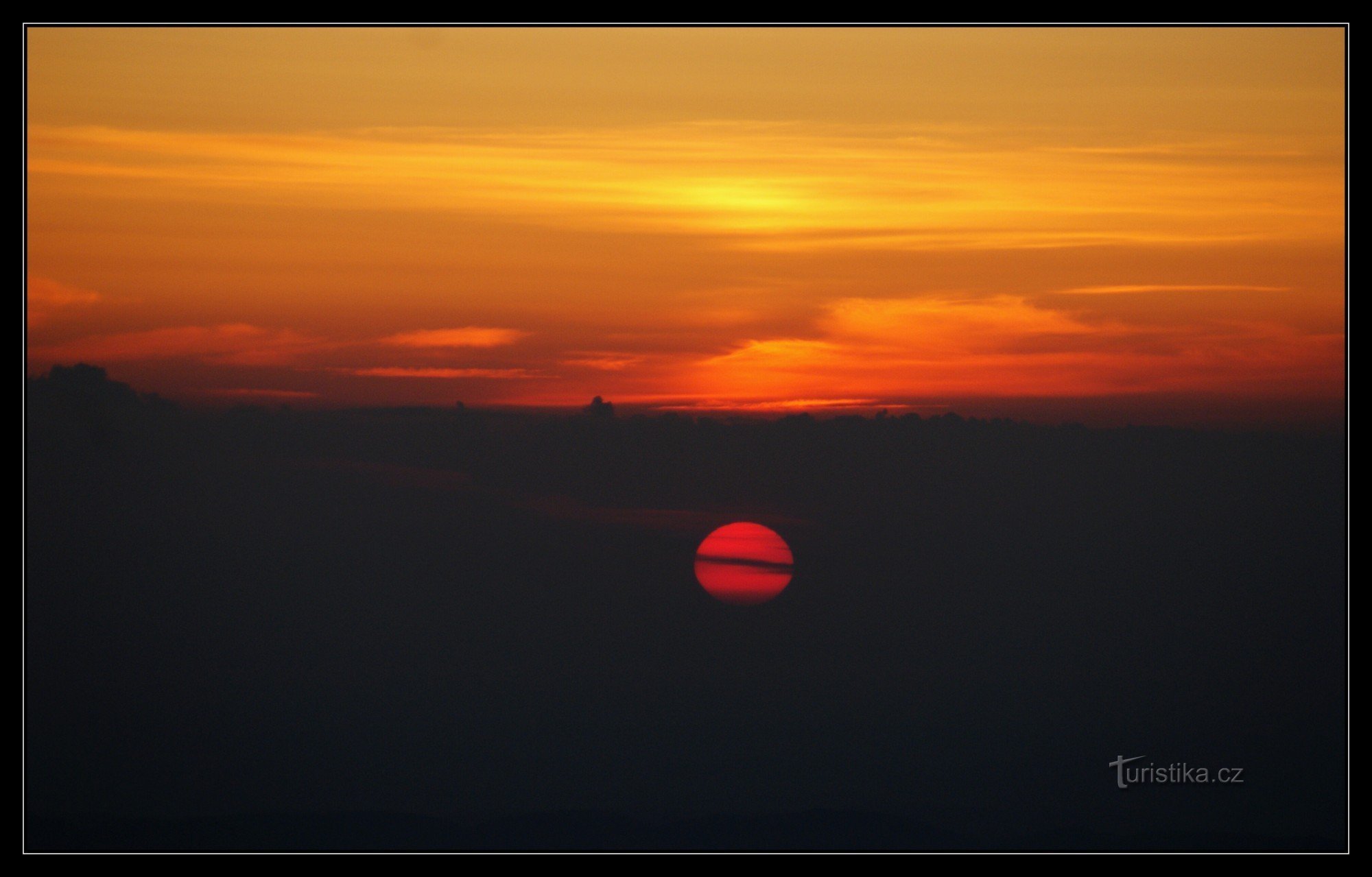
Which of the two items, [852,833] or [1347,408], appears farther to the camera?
[852,833]

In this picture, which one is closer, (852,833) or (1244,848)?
(1244,848)

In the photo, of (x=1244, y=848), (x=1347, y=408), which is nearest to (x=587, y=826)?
(x=1244, y=848)

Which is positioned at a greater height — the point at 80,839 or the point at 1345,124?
the point at 1345,124
